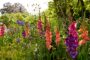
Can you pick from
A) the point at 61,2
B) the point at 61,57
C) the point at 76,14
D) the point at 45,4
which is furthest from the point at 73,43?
the point at 45,4

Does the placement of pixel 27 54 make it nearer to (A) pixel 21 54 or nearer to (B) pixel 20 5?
(A) pixel 21 54

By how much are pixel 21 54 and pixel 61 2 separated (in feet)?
10.4

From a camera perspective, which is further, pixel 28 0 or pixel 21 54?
pixel 28 0

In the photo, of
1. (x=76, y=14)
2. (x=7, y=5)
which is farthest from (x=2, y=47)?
(x=7, y=5)

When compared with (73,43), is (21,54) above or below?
below

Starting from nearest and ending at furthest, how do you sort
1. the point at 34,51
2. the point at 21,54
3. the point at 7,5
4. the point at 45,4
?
the point at 34,51 < the point at 21,54 < the point at 45,4 < the point at 7,5

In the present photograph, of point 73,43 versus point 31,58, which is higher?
point 73,43

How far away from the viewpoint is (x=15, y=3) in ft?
46.6

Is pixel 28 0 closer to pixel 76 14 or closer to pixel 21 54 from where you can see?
pixel 76 14

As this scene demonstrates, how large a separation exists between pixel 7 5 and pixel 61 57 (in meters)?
10.1

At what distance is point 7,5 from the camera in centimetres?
1432

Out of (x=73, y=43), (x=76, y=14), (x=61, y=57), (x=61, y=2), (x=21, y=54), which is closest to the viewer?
(x=73, y=43)

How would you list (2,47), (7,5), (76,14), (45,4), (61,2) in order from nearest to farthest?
(2,47) → (61,2) → (76,14) → (45,4) → (7,5)

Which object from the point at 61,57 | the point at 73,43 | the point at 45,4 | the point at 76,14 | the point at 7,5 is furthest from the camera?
the point at 7,5
